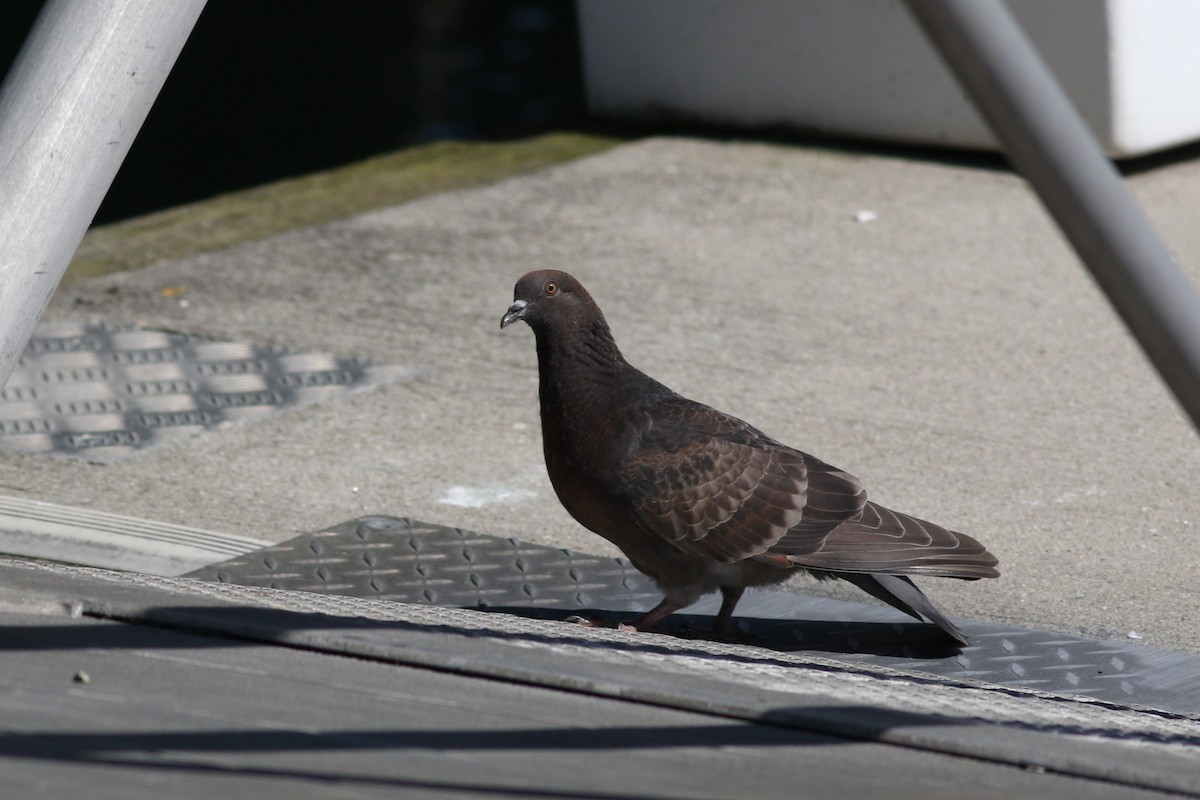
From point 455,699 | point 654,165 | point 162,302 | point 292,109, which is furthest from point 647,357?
point 292,109

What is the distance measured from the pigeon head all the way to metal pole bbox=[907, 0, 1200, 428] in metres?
1.95

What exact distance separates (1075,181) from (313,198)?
632 centimetres

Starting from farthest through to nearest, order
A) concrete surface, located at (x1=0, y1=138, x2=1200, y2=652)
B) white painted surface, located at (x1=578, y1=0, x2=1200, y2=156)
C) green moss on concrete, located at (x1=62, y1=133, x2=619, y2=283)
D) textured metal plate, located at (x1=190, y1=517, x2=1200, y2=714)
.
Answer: white painted surface, located at (x1=578, y1=0, x2=1200, y2=156) → green moss on concrete, located at (x1=62, y1=133, x2=619, y2=283) → concrete surface, located at (x1=0, y1=138, x2=1200, y2=652) → textured metal plate, located at (x1=190, y1=517, x2=1200, y2=714)

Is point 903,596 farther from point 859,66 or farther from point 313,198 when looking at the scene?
point 859,66

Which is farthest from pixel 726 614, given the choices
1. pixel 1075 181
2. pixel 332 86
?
pixel 332 86

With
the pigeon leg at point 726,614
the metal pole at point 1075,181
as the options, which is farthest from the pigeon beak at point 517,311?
the metal pole at point 1075,181

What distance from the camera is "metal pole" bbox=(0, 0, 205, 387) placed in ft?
8.96

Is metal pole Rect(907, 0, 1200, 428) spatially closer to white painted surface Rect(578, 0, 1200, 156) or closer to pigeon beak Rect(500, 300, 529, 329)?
pigeon beak Rect(500, 300, 529, 329)

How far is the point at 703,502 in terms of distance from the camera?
3.54m

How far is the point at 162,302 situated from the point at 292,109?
5.33 m

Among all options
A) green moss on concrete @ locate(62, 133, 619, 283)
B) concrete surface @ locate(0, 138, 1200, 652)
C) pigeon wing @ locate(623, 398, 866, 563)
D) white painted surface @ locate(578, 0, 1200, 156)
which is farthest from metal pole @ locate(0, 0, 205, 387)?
white painted surface @ locate(578, 0, 1200, 156)

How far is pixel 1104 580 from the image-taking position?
3.94 metres

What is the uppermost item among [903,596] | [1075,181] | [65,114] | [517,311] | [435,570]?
[1075,181]

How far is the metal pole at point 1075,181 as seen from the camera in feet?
5.96
